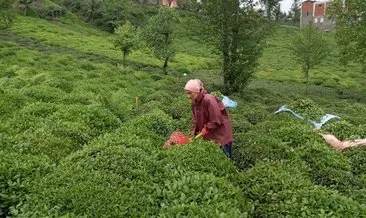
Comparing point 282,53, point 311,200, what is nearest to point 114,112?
point 311,200

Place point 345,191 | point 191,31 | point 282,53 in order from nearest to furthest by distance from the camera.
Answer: point 345,191 → point 191,31 → point 282,53

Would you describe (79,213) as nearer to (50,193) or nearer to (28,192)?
(50,193)

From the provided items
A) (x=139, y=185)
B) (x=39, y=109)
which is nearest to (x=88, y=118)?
(x=39, y=109)

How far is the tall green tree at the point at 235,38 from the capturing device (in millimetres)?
29516

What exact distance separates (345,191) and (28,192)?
6280 millimetres

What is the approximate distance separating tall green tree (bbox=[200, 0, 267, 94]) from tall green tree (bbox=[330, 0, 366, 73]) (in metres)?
10.1

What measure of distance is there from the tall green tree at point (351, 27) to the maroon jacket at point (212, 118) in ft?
89.9

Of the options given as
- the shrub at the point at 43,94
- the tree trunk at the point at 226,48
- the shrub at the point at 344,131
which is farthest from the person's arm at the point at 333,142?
the tree trunk at the point at 226,48

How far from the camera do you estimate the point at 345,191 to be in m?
9.85

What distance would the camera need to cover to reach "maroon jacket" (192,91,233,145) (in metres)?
10.8

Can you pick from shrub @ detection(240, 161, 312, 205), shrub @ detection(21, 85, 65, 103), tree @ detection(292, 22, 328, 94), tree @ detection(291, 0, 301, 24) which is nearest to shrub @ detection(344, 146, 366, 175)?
shrub @ detection(240, 161, 312, 205)

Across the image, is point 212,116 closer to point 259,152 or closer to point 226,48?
point 259,152

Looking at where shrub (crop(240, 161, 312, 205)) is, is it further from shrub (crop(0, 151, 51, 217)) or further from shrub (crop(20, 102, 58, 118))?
shrub (crop(20, 102, 58, 118))

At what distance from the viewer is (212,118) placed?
10.8 metres
